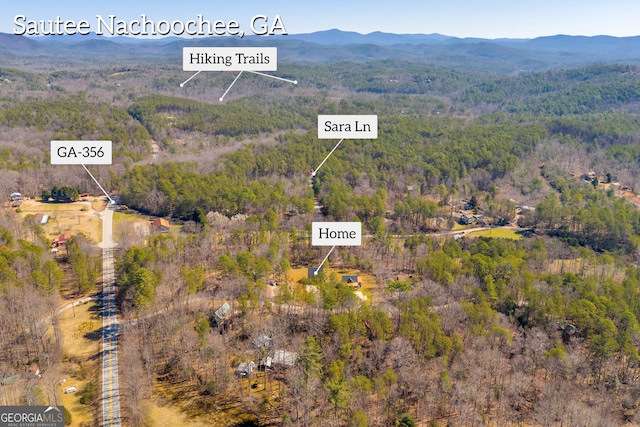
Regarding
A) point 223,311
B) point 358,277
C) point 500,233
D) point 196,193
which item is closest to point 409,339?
point 223,311

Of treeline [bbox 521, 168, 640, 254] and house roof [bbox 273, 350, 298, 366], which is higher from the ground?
treeline [bbox 521, 168, 640, 254]

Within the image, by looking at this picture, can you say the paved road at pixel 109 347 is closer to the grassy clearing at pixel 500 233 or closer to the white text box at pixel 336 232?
the white text box at pixel 336 232

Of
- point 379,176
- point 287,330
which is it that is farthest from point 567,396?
point 379,176

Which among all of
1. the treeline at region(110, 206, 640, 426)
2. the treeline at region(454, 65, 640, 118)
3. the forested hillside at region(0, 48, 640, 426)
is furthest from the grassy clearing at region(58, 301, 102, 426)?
the treeline at region(454, 65, 640, 118)

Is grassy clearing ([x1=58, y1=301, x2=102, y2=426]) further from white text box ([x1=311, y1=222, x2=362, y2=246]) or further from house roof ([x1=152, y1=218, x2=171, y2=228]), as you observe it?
white text box ([x1=311, y1=222, x2=362, y2=246])

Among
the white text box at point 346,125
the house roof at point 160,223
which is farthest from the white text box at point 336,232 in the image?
the house roof at point 160,223

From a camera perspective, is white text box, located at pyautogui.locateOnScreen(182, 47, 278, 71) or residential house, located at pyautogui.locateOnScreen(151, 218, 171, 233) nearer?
white text box, located at pyautogui.locateOnScreen(182, 47, 278, 71)
